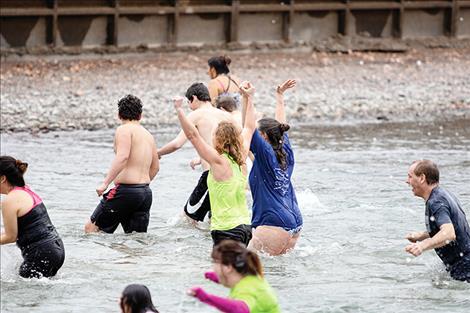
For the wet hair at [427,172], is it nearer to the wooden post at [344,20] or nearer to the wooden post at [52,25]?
the wooden post at [52,25]

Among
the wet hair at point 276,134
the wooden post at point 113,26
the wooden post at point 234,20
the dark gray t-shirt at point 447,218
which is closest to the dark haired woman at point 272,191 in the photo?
the wet hair at point 276,134

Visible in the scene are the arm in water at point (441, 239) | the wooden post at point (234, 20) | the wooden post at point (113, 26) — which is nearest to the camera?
the arm in water at point (441, 239)

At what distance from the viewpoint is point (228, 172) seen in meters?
11.0

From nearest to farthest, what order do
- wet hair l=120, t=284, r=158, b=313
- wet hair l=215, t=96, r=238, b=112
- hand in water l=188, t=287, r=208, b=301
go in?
hand in water l=188, t=287, r=208, b=301 → wet hair l=120, t=284, r=158, b=313 → wet hair l=215, t=96, r=238, b=112

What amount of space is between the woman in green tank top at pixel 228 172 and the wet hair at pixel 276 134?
0.77 ft

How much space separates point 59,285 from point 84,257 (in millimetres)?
1260

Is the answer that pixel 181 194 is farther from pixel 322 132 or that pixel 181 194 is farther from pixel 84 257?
pixel 322 132

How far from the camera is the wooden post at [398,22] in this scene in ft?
95.7

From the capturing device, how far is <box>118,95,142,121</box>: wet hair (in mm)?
12453

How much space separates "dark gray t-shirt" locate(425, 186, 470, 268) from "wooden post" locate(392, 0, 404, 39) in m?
19.1

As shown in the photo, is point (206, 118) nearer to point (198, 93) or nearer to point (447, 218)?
point (198, 93)

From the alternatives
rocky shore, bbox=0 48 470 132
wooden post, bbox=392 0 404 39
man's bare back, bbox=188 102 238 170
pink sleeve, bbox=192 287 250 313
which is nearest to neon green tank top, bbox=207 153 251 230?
man's bare back, bbox=188 102 238 170

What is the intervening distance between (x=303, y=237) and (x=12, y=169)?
176 inches

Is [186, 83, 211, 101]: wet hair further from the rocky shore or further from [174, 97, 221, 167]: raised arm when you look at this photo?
the rocky shore
